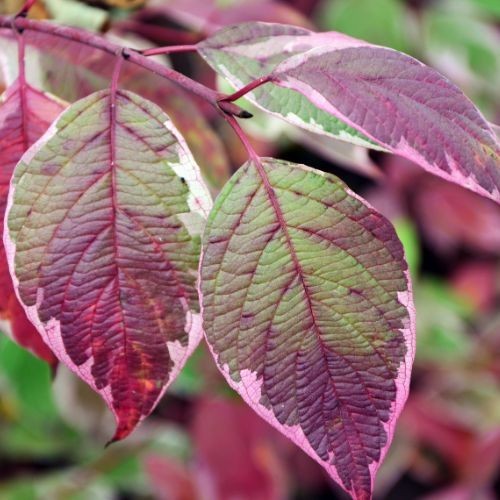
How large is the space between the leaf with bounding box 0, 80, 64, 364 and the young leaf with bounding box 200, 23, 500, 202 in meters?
0.16

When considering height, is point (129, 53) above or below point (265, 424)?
above

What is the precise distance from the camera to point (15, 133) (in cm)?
51

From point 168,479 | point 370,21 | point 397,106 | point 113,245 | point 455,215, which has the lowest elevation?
point 168,479

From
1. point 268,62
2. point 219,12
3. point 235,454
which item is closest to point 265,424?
point 235,454

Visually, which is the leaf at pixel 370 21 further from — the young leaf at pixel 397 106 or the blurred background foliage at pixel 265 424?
the young leaf at pixel 397 106

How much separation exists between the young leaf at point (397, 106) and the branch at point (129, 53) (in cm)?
3

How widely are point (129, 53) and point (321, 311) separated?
0.21 metres

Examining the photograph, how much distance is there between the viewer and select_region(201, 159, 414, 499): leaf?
16.9 inches

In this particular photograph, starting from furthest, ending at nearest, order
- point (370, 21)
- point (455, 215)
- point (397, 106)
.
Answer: point (455, 215) → point (370, 21) → point (397, 106)

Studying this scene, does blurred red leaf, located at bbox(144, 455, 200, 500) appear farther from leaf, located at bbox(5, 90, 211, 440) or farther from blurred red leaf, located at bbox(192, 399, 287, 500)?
leaf, located at bbox(5, 90, 211, 440)

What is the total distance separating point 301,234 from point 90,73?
290 mm

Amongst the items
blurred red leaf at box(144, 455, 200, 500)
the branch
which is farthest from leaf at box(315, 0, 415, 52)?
the branch

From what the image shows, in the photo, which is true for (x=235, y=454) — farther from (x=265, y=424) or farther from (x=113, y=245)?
(x=113, y=245)

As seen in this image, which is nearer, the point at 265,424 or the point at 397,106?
the point at 397,106
